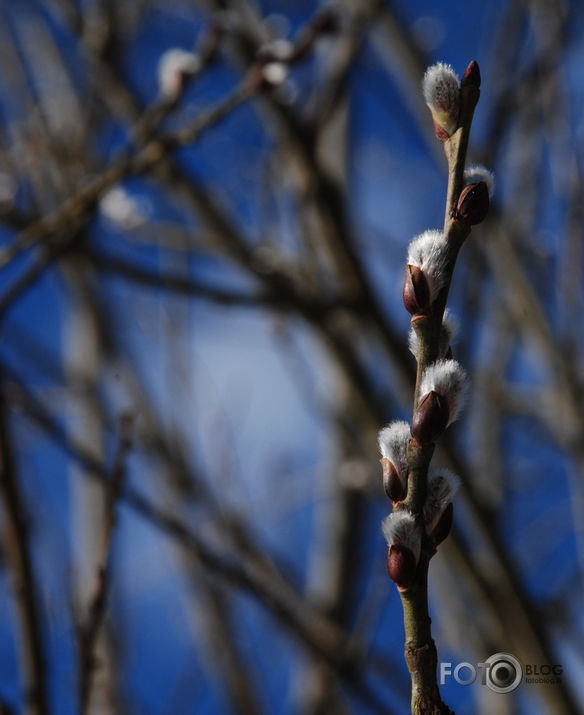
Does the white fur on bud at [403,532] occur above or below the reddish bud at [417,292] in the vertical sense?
below

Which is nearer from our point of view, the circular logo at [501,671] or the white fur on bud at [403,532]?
the white fur on bud at [403,532]

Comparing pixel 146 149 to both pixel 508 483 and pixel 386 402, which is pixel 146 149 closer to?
pixel 386 402

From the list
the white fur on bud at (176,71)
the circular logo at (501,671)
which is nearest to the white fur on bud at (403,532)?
the circular logo at (501,671)

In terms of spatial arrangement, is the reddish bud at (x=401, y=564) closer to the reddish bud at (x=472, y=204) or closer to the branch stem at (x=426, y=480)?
the branch stem at (x=426, y=480)

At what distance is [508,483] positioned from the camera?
2.96 m

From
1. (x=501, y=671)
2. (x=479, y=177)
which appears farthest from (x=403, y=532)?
(x=501, y=671)

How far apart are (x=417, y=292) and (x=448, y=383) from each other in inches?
2.6

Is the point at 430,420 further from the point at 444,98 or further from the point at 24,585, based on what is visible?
the point at 24,585

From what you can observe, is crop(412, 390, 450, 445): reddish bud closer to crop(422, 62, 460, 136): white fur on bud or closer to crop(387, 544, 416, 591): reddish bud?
crop(387, 544, 416, 591): reddish bud

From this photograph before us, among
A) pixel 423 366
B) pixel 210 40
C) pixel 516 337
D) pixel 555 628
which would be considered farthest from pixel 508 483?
pixel 423 366

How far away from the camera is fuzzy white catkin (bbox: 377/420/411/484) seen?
513mm

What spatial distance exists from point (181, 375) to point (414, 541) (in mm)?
2052

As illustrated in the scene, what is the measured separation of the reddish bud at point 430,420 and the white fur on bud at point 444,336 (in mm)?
44

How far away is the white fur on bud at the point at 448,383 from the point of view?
50cm
